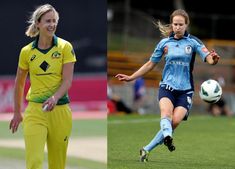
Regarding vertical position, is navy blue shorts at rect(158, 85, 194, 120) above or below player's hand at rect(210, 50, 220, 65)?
below

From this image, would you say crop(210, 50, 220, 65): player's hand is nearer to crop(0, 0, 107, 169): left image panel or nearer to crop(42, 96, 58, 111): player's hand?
crop(0, 0, 107, 169): left image panel

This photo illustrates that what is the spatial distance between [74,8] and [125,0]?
468cm

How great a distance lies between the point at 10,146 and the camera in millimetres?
15883

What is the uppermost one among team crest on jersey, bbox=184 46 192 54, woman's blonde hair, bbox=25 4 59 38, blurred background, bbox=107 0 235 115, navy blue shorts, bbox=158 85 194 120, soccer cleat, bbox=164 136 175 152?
blurred background, bbox=107 0 235 115

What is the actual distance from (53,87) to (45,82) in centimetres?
10

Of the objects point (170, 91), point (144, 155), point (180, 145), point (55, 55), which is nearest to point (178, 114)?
point (170, 91)

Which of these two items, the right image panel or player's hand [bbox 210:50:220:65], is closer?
player's hand [bbox 210:50:220:65]

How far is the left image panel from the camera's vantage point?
25.4ft

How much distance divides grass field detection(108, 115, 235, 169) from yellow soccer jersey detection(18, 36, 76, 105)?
2.97 metres

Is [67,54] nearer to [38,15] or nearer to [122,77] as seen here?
[38,15]

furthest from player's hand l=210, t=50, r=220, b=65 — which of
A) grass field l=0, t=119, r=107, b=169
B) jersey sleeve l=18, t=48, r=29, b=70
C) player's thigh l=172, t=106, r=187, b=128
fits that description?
jersey sleeve l=18, t=48, r=29, b=70

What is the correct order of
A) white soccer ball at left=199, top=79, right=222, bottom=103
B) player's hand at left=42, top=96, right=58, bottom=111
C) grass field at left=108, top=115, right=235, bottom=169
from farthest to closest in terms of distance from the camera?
grass field at left=108, top=115, right=235, bottom=169, white soccer ball at left=199, top=79, right=222, bottom=103, player's hand at left=42, top=96, right=58, bottom=111

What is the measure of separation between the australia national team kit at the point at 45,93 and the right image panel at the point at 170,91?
2554 millimetres

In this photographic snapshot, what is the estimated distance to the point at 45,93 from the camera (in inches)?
307
